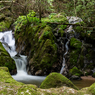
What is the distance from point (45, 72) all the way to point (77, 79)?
2.93 m

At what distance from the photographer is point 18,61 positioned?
11.5m

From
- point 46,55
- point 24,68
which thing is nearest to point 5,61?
point 24,68

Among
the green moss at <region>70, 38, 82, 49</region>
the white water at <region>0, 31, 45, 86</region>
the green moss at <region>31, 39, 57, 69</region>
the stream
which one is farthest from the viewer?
the green moss at <region>70, 38, 82, 49</region>

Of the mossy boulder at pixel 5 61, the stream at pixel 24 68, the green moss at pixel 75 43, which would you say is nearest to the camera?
the stream at pixel 24 68

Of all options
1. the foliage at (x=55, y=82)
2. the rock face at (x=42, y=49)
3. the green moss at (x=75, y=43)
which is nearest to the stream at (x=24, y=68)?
the green moss at (x=75, y=43)

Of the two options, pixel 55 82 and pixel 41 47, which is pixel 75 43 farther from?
pixel 55 82

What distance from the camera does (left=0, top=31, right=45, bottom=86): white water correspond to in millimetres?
8677

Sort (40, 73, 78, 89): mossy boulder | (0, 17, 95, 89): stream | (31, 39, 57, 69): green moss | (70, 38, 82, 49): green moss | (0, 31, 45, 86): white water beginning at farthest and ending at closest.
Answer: (70, 38, 82, 49): green moss → (31, 39, 57, 69): green moss → (0, 31, 45, 86): white water → (0, 17, 95, 89): stream → (40, 73, 78, 89): mossy boulder

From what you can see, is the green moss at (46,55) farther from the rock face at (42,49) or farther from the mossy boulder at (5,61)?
the mossy boulder at (5,61)

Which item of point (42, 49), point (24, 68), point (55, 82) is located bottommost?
Result: point (24, 68)

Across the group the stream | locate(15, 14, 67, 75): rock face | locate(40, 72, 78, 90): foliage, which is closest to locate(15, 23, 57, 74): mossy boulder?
locate(15, 14, 67, 75): rock face

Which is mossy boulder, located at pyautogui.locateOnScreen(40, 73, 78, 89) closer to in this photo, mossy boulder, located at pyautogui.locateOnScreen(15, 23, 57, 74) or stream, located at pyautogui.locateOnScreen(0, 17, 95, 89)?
stream, located at pyautogui.locateOnScreen(0, 17, 95, 89)

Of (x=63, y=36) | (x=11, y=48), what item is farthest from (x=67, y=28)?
(x=11, y=48)

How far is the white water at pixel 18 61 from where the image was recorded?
8677mm
